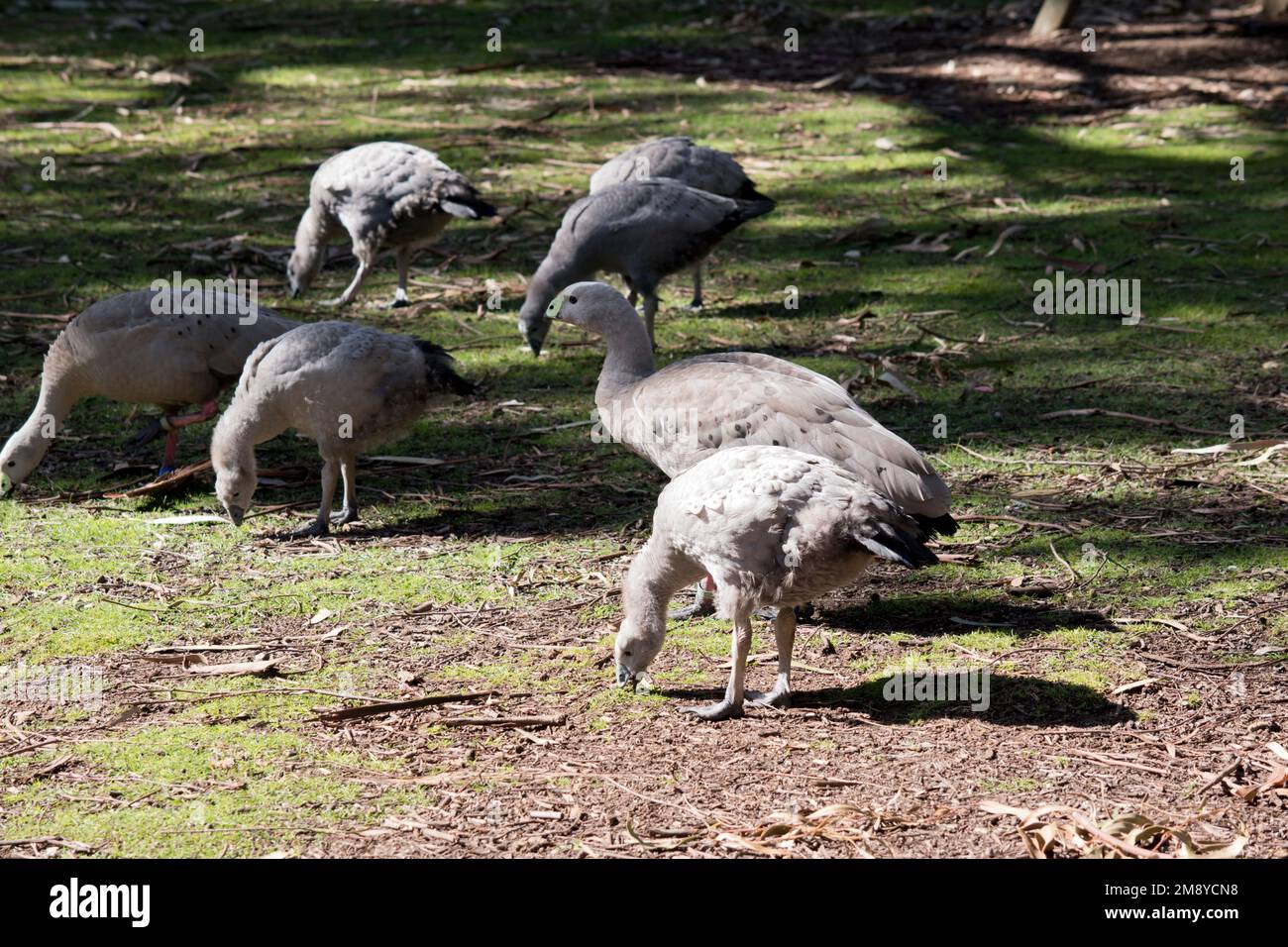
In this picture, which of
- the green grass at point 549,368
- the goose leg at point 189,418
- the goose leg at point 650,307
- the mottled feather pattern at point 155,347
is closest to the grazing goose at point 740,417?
the green grass at point 549,368

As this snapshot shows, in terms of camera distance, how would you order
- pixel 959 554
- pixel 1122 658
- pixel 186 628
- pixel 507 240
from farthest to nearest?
A: pixel 507 240 → pixel 959 554 → pixel 186 628 → pixel 1122 658

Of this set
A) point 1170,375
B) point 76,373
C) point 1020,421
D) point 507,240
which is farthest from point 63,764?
Result: point 507,240

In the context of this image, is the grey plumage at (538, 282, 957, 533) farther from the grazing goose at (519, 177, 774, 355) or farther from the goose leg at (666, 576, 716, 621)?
the grazing goose at (519, 177, 774, 355)

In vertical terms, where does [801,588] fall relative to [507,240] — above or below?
below

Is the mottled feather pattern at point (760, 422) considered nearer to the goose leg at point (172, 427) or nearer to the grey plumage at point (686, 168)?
the goose leg at point (172, 427)

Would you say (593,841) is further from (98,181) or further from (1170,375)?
(98,181)

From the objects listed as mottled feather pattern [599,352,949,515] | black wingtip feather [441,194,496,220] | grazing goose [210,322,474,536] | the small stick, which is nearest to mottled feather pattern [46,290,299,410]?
grazing goose [210,322,474,536]

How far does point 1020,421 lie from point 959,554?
1.74m

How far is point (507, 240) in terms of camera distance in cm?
1115

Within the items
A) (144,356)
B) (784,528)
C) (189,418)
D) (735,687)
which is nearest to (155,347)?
(144,356)

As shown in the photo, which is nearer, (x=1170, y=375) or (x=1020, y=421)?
(x=1020, y=421)

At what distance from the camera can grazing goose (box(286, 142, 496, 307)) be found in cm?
912

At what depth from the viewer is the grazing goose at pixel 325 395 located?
20.7 feet

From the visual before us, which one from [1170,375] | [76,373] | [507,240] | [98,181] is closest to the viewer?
[76,373]
